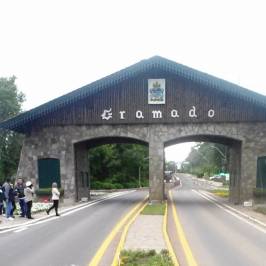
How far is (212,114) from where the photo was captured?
3253cm

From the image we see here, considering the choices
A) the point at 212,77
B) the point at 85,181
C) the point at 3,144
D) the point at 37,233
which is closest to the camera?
the point at 37,233

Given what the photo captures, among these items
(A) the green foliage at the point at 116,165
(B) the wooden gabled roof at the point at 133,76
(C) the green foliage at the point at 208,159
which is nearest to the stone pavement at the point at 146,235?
(B) the wooden gabled roof at the point at 133,76

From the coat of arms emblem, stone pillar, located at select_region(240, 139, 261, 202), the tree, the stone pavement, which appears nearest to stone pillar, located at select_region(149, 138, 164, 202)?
the coat of arms emblem

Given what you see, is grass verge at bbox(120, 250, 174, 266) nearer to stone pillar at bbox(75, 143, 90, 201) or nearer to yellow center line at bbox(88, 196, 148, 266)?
yellow center line at bbox(88, 196, 148, 266)

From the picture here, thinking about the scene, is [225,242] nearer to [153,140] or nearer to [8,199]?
[8,199]

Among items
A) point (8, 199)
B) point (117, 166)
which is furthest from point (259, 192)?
point (117, 166)

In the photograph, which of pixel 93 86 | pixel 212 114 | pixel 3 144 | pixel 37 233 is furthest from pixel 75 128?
pixel 3 144

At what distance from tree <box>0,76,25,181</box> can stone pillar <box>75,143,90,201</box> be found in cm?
2604

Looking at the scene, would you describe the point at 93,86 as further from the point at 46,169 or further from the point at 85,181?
the point at 85,181

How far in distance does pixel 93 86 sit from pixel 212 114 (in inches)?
304

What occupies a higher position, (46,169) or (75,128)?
(75,128)

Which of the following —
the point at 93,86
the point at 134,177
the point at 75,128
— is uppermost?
the point at 93,86

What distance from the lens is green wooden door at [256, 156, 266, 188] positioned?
108ft

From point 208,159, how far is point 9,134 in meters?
86.3
